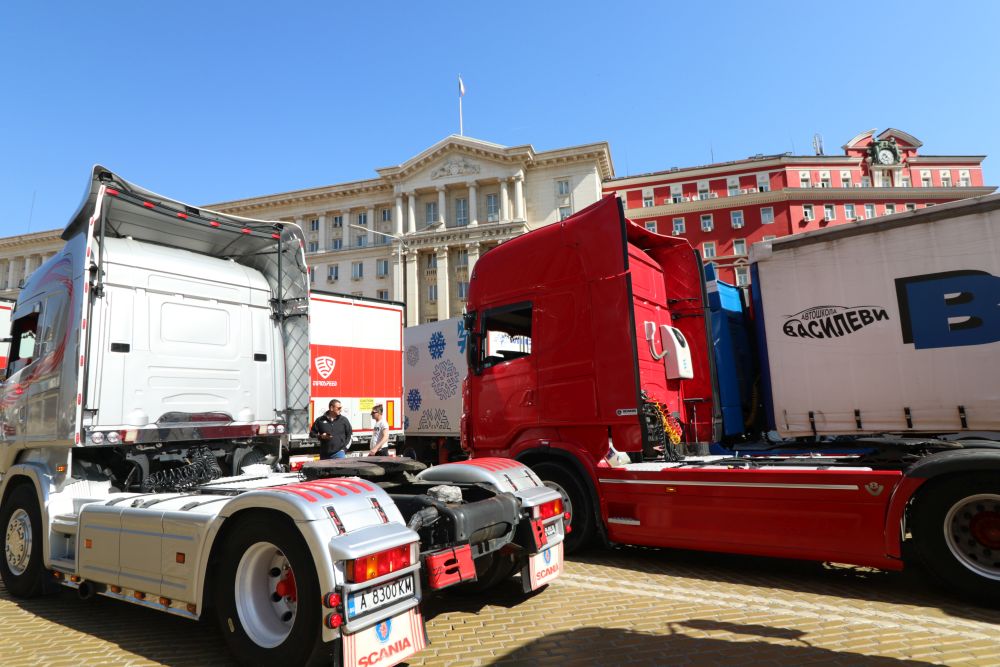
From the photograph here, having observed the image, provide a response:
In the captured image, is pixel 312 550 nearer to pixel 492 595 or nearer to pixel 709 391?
pixel 492 595

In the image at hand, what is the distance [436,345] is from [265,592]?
12.8m

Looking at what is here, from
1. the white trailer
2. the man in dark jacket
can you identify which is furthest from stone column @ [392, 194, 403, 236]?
the white trailer

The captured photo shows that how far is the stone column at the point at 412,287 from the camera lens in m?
61.2

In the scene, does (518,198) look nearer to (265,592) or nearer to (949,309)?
(949,309)

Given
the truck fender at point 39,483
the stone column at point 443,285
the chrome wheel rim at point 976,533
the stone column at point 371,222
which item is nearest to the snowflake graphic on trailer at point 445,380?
the truck fender at point 39,483

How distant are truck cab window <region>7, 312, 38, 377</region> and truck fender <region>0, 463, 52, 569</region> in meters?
1.16

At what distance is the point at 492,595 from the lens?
16.9 ft

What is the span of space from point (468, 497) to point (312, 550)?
76.3 inches

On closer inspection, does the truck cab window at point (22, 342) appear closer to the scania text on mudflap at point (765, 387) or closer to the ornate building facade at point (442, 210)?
the scania text on mudflap at point (765, 387)

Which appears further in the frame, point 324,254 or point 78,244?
point 324,254

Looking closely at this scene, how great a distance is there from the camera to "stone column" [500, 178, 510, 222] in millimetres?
61125

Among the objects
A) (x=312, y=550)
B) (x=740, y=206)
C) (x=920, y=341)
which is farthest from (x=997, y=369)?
(x=740, y=206)

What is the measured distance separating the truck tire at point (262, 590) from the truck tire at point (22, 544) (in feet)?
A: 9.07

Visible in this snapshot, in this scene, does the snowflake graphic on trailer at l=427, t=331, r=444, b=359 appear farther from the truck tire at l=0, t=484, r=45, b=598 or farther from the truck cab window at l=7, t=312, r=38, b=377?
the truck tire at l=0, t=484, r=45, b=598
